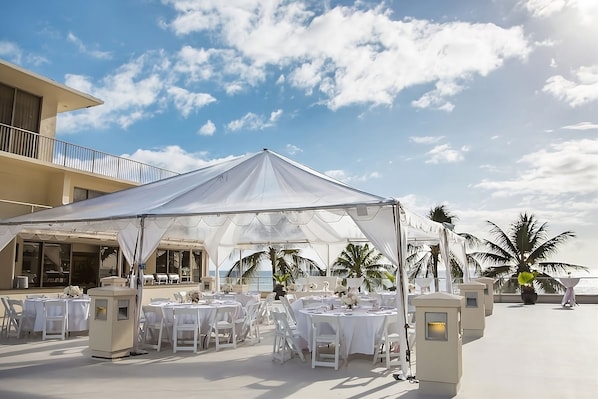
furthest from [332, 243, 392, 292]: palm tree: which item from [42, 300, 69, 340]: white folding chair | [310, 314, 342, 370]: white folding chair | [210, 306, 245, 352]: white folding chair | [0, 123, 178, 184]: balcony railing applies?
[310, 314, 342, 370]: white folding chair

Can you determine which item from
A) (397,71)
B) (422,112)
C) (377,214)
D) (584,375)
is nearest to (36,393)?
(377,214)

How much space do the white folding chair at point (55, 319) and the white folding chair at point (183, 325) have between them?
2690 millimetres

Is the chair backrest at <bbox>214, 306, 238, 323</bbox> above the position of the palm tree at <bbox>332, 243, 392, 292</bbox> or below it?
below

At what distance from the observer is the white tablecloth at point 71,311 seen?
33.2 ft

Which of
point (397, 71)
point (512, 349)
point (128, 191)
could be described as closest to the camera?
point (512, 349)

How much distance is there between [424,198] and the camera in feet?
73.9

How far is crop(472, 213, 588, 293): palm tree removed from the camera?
69.0ft

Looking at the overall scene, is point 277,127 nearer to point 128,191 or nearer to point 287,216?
point 287,216

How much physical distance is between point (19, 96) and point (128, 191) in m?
9.03

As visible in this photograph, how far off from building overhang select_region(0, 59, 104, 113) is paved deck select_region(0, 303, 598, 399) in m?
9.78

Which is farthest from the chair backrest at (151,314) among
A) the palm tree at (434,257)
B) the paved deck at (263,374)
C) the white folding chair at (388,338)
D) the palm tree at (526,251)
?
the palm tree at (526,251)

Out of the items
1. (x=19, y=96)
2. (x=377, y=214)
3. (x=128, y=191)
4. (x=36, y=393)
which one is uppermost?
(x=19, y=96)

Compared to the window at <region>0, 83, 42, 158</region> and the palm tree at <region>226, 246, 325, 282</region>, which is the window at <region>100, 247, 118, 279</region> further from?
the palm tree at <region>226, 246, 325, 282</region>

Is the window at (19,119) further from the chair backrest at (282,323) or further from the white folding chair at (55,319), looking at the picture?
the chair backrest at (282,323)
